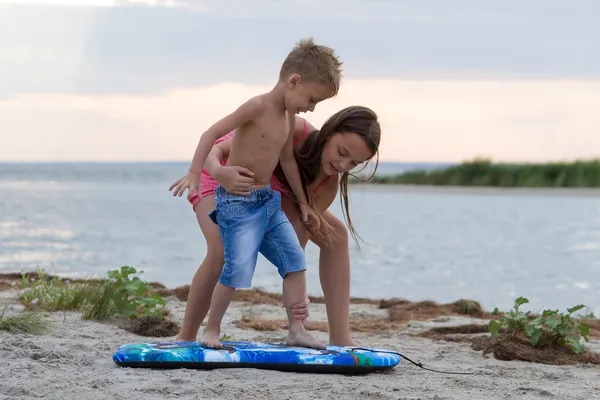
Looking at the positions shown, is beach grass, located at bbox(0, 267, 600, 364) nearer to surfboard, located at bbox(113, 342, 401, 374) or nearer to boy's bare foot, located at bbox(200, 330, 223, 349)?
surfboard, located at bbox(113, 342, 401, 374)

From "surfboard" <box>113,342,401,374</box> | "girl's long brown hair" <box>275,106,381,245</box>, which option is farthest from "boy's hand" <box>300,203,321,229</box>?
"surfboard" <box>113,342,401,374</box>

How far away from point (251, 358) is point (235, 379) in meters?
0.27

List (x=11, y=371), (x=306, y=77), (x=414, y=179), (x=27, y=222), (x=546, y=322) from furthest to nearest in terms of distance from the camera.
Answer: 1. (x=414, y=179)
2. (x=27, y=222)
3. (x=546, y=322)
4. (x=306, y=77)
5. (x=11, y=371)

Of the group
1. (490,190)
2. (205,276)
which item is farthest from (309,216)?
(490,190)

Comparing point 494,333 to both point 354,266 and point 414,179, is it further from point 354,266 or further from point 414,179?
point 414,179

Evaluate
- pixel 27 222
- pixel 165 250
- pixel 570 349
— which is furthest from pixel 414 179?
pixel 570 349

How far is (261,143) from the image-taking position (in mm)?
4090

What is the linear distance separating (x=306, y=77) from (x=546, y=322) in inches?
79.1

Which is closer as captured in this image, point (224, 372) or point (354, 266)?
point (224, 372)

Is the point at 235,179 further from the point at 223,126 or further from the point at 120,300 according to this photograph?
the point at 120,300

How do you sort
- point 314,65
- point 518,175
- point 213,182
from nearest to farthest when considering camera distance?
point 314,65 → point 213,182 → point 518,175

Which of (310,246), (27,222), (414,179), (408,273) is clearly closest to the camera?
(408,273)

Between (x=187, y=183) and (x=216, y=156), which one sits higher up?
(x=216, y=156)

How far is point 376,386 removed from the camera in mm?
3611
